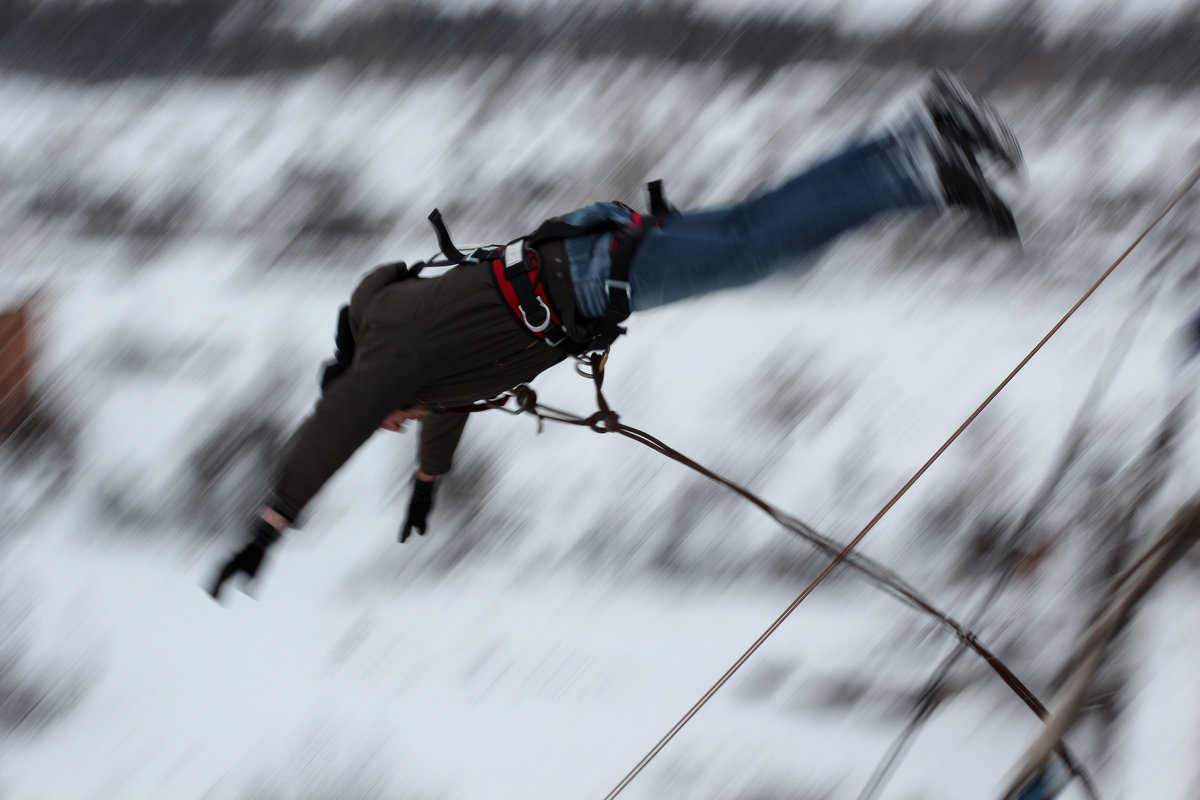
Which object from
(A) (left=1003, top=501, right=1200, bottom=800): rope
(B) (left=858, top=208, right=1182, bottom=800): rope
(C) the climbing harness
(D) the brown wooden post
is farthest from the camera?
(D) the brown wooden post

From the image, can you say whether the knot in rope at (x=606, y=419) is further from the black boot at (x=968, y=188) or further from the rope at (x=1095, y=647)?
the rope at (x=1095, y=647)

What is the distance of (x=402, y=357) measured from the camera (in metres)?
1.36

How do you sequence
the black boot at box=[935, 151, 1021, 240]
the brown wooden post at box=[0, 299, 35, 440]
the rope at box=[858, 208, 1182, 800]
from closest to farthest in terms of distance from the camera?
the black boot at box=[935, 151, 1021, 240] < the rope at box=[858, 208, 1182, 800] < the brown wooden post at box=[0, 299, 35, 440]

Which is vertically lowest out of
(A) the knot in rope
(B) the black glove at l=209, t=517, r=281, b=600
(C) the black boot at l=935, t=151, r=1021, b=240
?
(B) the black glove at l=209, t=517, r=281, b=600

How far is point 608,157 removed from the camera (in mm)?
2150

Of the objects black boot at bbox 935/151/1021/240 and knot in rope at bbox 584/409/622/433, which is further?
knot in rope at bbox 584/409/622/433

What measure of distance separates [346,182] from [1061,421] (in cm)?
183

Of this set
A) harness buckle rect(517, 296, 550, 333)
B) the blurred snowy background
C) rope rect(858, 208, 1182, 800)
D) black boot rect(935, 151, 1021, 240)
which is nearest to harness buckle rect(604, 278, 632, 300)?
harness buckle rect(517, 296, 550, 333)

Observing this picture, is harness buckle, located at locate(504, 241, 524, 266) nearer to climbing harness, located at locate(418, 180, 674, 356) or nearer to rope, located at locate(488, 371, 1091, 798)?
climbing harness, located at locate(418, 180, 674, 356)

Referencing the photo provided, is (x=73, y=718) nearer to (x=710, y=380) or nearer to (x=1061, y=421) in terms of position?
(x=710, y=380)

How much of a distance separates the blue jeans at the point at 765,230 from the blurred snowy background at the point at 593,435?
2.11ft

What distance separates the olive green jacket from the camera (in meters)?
1.35

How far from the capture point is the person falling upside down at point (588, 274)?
132 cm

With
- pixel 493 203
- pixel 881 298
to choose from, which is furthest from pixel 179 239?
pixel 881 298
